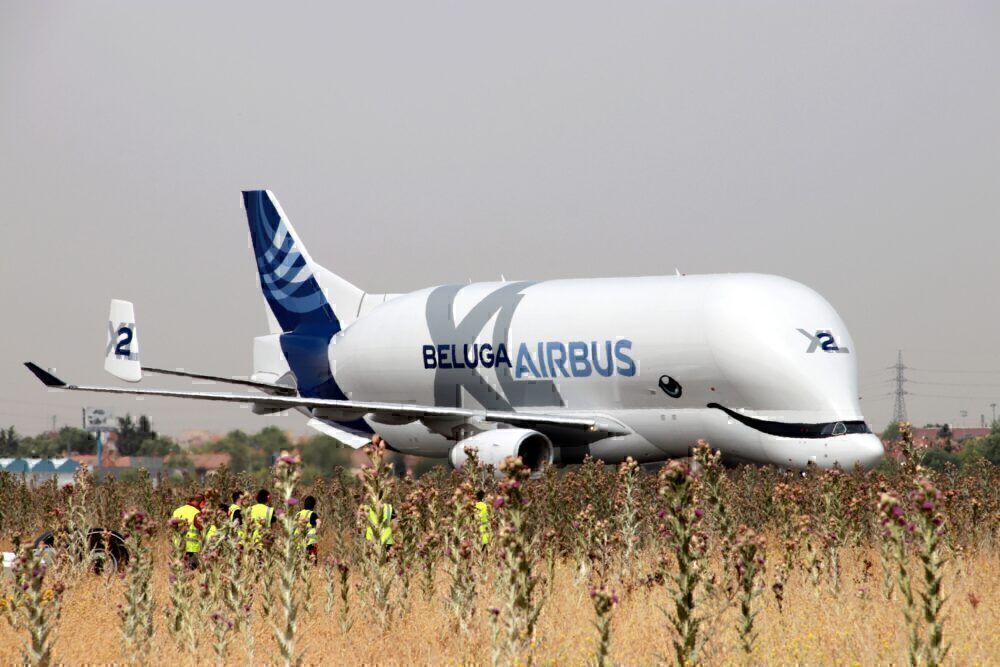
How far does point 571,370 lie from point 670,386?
8.07ft

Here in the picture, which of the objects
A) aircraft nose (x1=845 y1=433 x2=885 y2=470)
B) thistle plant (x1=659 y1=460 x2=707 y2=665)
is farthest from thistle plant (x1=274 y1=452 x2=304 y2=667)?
aircraft nose (x1=845 y1=433 x2=885 y2=470)

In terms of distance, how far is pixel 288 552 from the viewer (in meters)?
7.52

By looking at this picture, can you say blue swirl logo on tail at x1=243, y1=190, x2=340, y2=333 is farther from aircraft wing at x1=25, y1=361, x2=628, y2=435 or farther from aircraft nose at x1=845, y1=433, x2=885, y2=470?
aircraft nose at x1=845, y1=433, x2=885, y2=470

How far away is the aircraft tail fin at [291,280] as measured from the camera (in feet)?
116

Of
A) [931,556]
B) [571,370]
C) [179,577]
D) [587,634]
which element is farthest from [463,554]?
[571,370]

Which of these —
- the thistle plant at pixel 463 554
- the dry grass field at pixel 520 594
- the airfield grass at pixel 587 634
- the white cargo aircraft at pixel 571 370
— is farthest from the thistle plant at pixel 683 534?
the white cargo aircraft at pixel 571 370

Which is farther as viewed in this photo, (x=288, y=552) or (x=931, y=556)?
(x=288, y=552)

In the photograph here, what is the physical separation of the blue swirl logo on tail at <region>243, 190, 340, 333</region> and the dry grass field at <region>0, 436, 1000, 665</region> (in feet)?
57.1

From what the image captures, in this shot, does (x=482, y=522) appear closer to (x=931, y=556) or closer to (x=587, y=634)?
(x=587, y=634)

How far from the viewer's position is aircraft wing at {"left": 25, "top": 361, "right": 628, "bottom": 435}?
90.0 ft

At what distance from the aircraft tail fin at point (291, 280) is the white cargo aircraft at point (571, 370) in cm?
7

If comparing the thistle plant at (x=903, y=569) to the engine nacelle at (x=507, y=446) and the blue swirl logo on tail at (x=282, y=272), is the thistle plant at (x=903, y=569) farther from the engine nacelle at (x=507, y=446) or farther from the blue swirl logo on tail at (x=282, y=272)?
the blue swirl logo on tail at (x=282, y=272)

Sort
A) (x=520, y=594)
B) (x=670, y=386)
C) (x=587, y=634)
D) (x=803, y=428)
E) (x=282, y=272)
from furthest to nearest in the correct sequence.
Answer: (x=282, y=272) < (x=670, y=386) < (x=803, y=428) < (x=587, y=634) < (x=520, y=594)

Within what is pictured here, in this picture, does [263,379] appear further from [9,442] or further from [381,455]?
[9,442]
